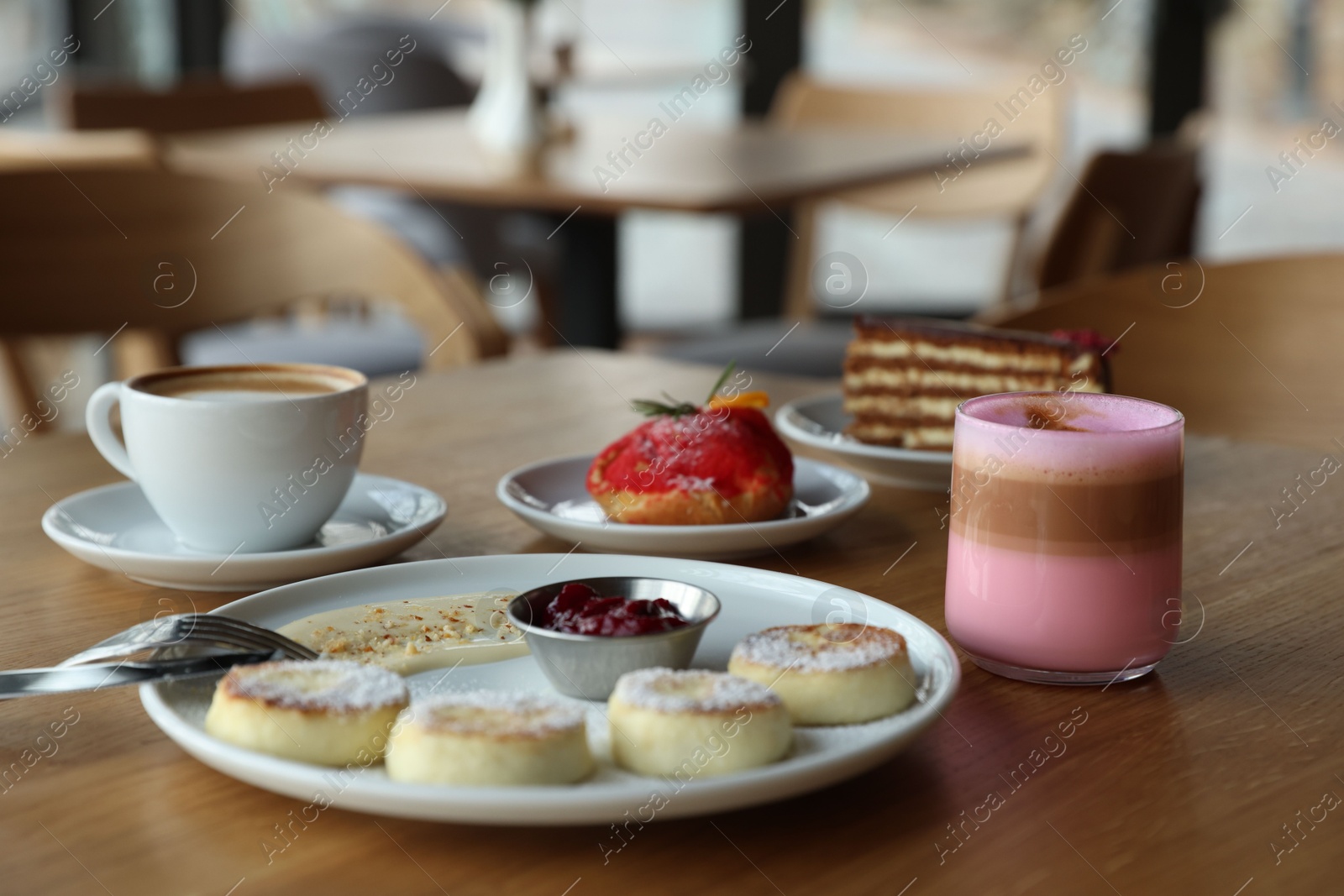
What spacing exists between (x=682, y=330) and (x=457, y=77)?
1244 millimetres

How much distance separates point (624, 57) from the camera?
192 inches

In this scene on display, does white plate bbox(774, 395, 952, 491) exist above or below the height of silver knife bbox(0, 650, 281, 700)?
below

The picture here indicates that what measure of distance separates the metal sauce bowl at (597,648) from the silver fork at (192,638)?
0.33ft

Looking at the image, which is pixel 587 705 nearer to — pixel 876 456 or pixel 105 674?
pixel 105 674

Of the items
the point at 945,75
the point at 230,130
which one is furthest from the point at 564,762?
the point at 945,75

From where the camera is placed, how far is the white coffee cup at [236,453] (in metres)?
0.81

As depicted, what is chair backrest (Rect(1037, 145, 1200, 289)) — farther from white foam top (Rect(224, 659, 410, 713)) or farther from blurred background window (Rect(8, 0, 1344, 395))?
white foam top (Rect(224, 659, 410, 713))

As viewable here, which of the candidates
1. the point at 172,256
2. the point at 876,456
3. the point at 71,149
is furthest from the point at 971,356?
the point at 71,149

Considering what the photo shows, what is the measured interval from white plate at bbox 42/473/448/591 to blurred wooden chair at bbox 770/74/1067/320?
2.36 metres

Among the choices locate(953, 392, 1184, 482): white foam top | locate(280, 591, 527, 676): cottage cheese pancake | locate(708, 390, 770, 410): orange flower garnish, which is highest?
locate(953, 392, 1184, 482): white foam top

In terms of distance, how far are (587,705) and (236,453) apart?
0.32 metres

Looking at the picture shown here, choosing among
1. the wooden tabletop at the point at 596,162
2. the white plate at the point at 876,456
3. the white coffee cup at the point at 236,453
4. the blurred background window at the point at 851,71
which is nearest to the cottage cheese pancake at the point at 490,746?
the white coffee cup at the point at 236,453

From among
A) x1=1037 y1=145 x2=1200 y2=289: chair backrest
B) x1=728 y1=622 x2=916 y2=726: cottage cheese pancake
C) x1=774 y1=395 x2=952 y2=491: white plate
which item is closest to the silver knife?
x1=728 y1=622 x2=916 y2=726: cottage cheese pancake

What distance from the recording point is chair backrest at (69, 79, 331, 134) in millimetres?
3225
